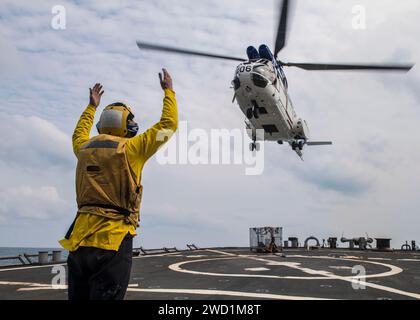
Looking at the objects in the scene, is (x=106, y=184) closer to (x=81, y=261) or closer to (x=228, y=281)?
(x=81, y=261)

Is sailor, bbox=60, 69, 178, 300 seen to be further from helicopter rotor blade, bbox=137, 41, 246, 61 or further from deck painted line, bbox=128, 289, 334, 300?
helicopter rotor blade, bbox=137, 41, 246, 61

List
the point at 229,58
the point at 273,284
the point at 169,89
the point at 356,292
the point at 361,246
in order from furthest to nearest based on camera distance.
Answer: the point at 361,246 → the point at 229,58 → the point at 273,284 → the point at 356,292 → the point at 169,89

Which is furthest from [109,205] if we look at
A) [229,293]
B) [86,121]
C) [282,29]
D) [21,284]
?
[282,29]

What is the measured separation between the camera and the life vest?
12.4ft

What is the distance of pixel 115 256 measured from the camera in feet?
11.9

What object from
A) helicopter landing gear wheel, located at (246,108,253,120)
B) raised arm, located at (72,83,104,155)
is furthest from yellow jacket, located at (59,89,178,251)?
helicopter landing gear wheel, located at (246,108,253,120)

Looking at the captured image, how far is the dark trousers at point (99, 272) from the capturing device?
3.52 metres

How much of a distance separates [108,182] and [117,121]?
25.8 inches

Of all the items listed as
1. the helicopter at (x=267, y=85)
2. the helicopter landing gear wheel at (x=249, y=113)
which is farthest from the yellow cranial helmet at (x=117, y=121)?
the helicopter landing gear wheel at (x=249, y=113)

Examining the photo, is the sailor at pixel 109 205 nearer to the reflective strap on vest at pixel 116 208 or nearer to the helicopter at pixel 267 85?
the reflective strap on vest at pixel 116 208

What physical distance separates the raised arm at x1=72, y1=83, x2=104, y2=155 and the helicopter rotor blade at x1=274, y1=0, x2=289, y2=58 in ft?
66.1
